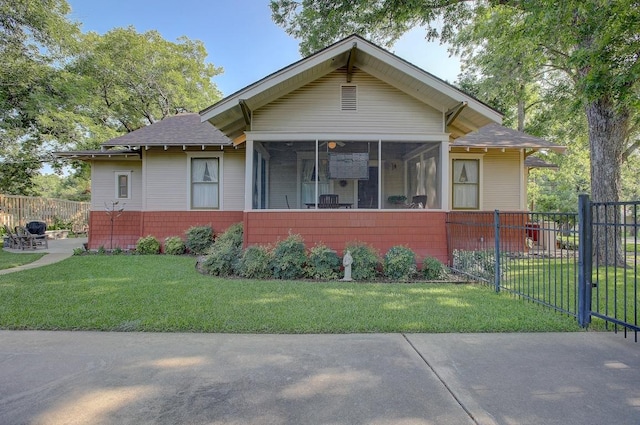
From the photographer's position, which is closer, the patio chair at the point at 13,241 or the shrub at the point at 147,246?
the shrub at the point at 147,246

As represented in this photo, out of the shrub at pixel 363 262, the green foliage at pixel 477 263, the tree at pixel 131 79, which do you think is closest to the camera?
the green foliage at pixel 477 263

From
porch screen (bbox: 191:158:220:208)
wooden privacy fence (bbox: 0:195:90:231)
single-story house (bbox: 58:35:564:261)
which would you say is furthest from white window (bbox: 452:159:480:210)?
wooden privacy fence (bbox: 0:195:90:231)

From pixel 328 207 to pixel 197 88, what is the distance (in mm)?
20698

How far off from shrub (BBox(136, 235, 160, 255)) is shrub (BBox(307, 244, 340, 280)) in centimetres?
596

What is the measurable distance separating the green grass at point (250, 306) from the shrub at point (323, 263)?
52 centimetres

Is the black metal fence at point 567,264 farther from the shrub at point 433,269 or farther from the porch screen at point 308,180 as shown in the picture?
the porch screen at point 308,180

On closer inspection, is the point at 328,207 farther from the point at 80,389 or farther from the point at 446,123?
the point at 80,389

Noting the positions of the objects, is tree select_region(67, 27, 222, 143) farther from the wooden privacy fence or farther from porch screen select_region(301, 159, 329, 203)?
porch screen select_region(301, 159, 329, 203)

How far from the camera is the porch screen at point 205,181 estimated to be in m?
11.0

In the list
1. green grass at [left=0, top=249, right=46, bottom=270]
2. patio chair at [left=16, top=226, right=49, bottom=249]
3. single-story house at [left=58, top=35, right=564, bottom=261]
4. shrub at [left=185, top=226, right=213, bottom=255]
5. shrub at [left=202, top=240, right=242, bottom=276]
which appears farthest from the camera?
patio chair at [left=16, top=226, right=49, bottom=249]

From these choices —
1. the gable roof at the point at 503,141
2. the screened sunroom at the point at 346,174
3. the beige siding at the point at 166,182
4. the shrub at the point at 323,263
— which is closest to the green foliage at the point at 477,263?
the screened sunroom at the point at 346,174

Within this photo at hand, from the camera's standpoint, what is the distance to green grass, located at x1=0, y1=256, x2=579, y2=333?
13.6 feet

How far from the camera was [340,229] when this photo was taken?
7941mm

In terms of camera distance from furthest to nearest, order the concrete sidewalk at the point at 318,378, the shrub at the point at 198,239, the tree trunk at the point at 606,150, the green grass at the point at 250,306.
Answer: the shrub at the point at 198,239 < the tree trunk at the point at 606,150 < the green grass at the point at 250,306 < the concrete sidewalk at the point at 318,378
